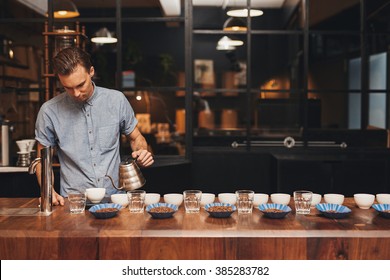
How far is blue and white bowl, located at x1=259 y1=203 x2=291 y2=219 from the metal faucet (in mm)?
1031

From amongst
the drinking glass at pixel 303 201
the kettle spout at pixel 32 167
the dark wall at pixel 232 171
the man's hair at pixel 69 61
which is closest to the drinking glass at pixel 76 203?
the kettle spout at pixel 32 167

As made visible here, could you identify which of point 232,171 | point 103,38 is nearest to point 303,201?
point 232,171

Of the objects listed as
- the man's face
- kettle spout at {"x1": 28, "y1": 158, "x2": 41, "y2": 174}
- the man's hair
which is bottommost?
kettle spout at {"x1": 28, "y1": 158, "x2": 41, "y2": 174}

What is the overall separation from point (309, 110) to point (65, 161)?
3.09 meters

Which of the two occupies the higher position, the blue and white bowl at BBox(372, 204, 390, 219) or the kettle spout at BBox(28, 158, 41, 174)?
the kettle spout at BBox(28, 158, 41, 174)

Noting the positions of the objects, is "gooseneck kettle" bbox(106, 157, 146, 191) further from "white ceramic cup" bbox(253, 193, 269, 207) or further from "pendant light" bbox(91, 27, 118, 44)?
"pendant light" bbox(91, 27, 118, 44)

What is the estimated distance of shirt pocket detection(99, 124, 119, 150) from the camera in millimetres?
3250

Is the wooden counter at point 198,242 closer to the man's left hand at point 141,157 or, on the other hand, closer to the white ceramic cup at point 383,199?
the white ceramic cup at point 383,199

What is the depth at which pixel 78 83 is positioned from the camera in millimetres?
2965

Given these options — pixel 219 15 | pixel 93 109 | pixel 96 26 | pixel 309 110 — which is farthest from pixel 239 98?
pixel 93 109

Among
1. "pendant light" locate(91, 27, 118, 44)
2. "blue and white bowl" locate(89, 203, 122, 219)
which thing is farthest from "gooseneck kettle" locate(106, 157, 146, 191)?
"pendant light" locate(91, 27, 118, 44)

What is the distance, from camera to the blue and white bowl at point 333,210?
2.41 m

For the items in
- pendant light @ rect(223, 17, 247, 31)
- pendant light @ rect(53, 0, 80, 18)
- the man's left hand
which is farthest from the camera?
pendant light @ rect(53, 0, 80, 18)

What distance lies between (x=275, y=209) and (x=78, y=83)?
1.29 metres
